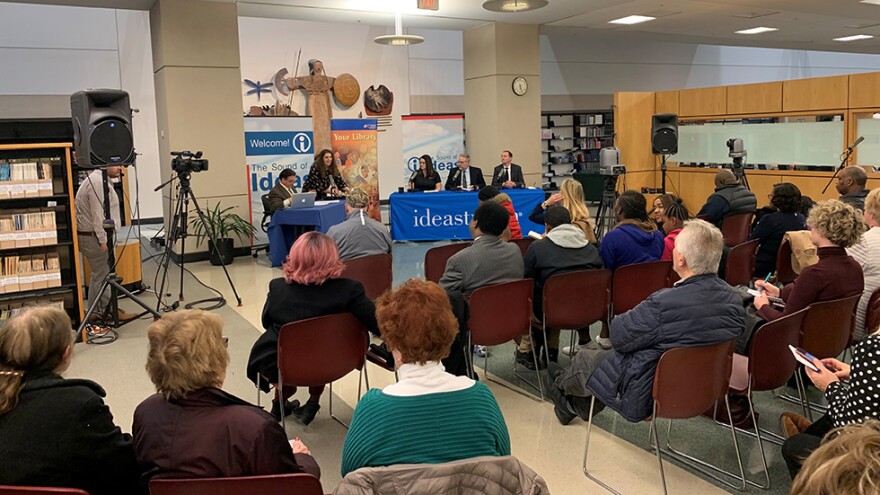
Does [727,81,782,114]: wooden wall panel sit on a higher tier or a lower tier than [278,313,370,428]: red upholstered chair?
higher

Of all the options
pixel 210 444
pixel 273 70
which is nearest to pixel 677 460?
pixel 210 444

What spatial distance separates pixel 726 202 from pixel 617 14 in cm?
521

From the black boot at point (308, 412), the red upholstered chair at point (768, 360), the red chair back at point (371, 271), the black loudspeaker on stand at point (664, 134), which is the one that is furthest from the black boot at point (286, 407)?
the black loudspeaker on stand at point (664, 134)

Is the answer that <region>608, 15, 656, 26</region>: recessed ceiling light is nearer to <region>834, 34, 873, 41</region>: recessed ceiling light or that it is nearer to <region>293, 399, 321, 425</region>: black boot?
<region>834, 34, 873, 41</region>: recessed ceiling light

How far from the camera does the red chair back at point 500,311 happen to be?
3.79 metres

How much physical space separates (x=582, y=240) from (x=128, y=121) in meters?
3.76

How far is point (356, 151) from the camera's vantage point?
424 inches

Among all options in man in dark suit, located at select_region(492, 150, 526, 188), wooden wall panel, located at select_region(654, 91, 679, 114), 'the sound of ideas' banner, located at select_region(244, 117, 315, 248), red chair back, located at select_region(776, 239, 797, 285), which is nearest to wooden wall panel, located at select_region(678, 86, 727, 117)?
wooden wall panel, located at select_region(654, 91, 679, 114)

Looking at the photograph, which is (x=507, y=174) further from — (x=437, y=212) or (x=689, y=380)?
(x=689, y=380)

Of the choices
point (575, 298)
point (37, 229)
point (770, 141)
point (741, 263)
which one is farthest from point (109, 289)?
point (770, 141)

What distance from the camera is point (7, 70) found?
1159 centimetres

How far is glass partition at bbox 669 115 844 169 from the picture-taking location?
379 inches

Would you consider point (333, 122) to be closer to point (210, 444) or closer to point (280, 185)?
point (280, 185)

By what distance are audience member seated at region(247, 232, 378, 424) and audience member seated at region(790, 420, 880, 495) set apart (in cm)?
250
